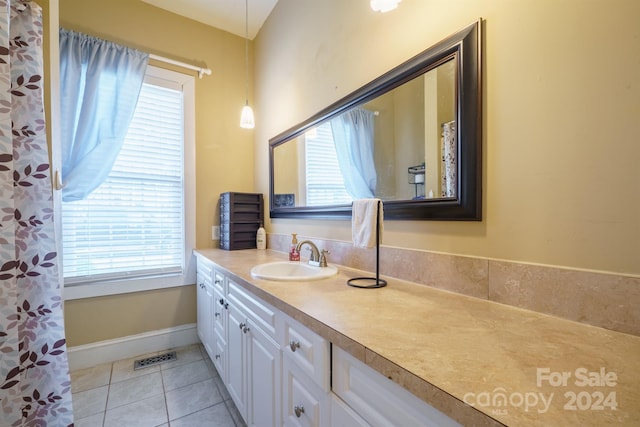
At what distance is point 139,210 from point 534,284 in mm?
2507

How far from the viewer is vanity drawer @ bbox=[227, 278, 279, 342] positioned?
104 centimetres

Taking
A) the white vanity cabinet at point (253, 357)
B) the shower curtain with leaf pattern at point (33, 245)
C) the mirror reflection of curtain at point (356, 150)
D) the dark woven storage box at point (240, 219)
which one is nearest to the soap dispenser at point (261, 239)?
the dark woven storage box at point (240, 219)

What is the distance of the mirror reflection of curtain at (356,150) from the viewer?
137 cm

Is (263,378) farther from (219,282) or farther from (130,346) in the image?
(130,346)

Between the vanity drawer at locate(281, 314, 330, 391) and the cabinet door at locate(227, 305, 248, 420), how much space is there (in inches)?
16.9

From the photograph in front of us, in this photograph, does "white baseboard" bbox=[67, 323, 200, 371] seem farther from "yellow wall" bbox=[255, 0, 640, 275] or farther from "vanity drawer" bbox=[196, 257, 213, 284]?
"yellow wall" bbox=[255, 0, 640, 275]

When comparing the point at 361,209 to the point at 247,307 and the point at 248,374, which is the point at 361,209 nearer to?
the point at 247,307

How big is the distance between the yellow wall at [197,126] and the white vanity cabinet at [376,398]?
6.70 feet

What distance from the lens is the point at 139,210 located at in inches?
85.6

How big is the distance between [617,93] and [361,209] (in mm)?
782

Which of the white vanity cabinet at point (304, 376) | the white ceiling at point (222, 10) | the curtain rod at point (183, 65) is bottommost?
the white vanity cabinet at point (304, 376)

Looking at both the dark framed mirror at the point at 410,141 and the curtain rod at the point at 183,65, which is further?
the curtain rod at the point at 183,65

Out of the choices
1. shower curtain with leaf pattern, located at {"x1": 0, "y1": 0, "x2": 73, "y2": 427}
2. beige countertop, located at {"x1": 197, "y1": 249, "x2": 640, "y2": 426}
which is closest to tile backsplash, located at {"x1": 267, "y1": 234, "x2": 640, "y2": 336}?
beige countertop, located at {"x1": 197, "y1": 249, "x2": 640, "y2": 426}

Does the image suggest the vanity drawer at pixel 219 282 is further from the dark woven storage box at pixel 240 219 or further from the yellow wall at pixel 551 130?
the yellow wall at pixel 551 130
